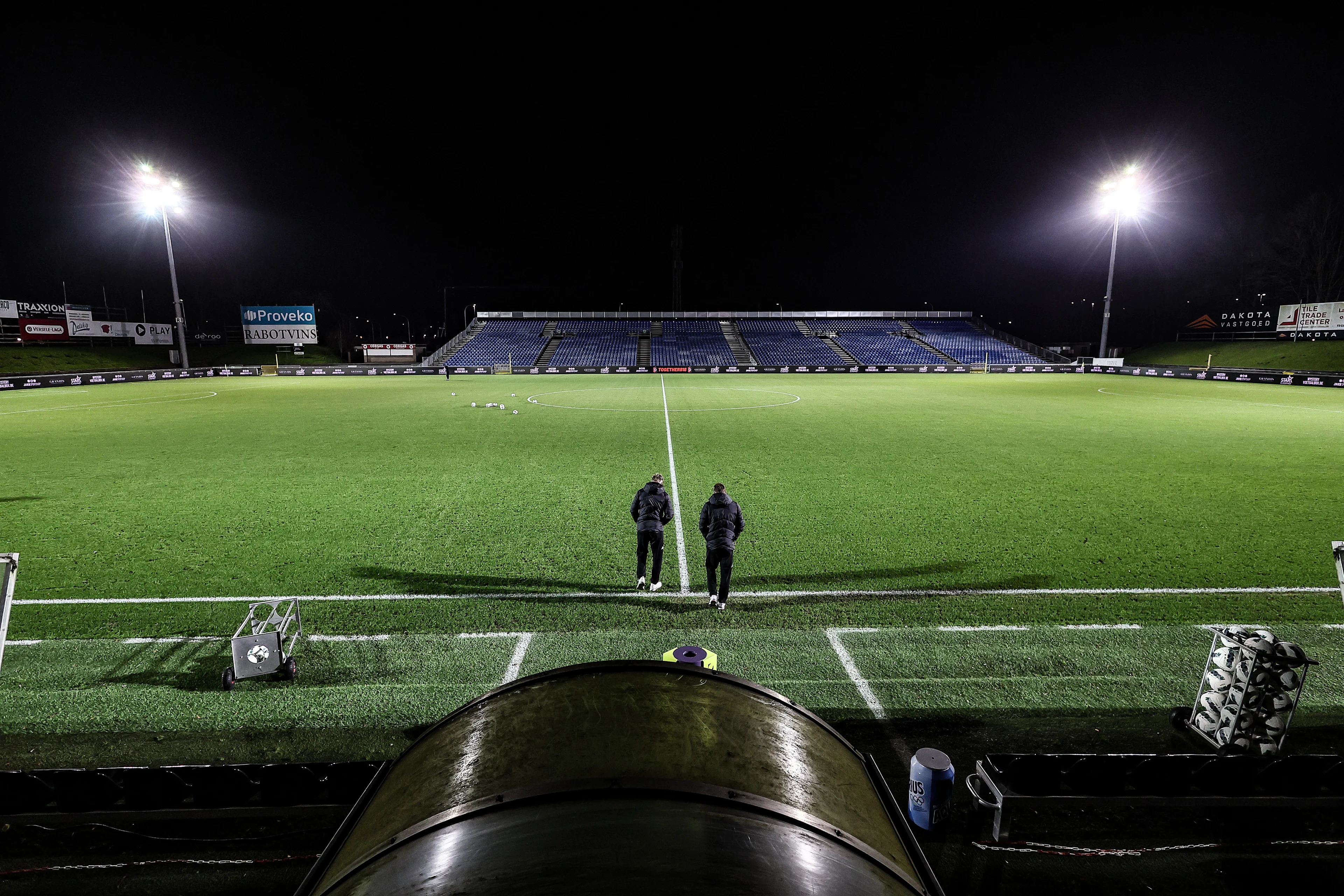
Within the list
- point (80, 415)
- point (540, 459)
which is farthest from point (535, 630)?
point (80, 415)

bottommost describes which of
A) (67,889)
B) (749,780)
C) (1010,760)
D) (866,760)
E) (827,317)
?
(67,889)

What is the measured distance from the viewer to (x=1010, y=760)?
4.38 m

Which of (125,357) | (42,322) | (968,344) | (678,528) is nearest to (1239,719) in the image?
(678,528)

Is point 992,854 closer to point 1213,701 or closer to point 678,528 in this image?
point 1213,701

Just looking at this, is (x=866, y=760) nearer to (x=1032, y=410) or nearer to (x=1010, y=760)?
(x=1010, y=760)

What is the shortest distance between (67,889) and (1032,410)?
1167 inches

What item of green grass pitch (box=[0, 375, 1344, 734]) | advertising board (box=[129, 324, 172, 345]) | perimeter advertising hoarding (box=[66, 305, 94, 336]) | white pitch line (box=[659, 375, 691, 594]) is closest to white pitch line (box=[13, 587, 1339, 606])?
green grass pitch (box=[0, 375, 1344, 734])

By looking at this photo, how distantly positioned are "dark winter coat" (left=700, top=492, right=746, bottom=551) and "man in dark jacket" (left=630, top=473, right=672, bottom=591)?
65cm

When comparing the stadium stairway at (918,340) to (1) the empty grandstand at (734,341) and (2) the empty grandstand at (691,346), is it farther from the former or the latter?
(2) the empty grandstand at (691,346)

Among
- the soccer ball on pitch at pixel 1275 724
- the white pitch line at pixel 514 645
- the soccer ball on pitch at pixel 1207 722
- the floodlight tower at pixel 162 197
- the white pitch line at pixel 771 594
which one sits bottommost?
the white pitch line at pixel 514 645

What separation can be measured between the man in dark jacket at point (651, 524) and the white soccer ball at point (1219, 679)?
17.5 feet

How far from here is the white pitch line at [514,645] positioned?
19.6 feet

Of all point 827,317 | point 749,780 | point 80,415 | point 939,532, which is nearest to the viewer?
point 749,780

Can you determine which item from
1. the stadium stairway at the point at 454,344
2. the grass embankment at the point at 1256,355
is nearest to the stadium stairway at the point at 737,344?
the stadium stairway at the point at 454,344
